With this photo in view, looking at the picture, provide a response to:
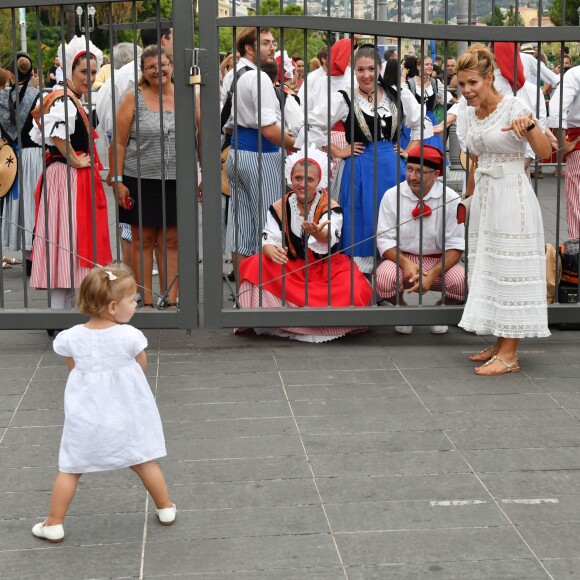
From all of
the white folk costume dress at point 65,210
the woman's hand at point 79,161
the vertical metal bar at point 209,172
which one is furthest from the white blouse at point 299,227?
the woman's hand at point 79,161

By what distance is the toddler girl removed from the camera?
13.7 feet

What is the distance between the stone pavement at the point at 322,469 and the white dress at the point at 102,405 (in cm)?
29

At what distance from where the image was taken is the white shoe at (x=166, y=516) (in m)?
4.30

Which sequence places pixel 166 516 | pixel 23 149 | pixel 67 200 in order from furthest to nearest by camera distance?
pixel 23 149, pixel 67 200, pixel 166 516

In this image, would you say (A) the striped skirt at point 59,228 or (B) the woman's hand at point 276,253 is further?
(A) the striped skirt at point 59,228

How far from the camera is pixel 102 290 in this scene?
4.17 m

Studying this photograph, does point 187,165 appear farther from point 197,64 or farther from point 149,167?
point 149,167

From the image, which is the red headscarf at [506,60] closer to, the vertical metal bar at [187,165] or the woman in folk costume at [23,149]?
the vertical metal bar at [187,165]

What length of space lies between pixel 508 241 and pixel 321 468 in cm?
205

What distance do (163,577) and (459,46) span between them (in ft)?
14.0

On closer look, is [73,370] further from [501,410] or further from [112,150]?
[112,150]

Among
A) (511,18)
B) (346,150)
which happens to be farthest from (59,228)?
(511,18)

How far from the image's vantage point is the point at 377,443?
522 centimetres

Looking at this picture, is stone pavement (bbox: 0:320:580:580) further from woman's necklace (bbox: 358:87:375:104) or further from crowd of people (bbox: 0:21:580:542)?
woman's necklace (bbox: 358:87:375:104)
